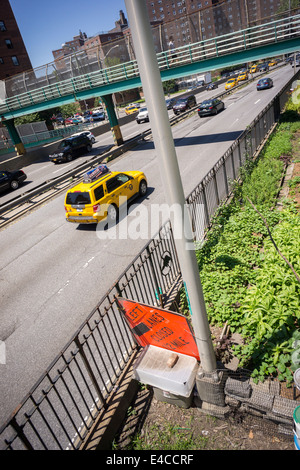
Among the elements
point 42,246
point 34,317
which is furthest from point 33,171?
point 34,317

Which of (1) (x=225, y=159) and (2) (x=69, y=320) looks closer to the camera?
(2) (x=69, y=320)

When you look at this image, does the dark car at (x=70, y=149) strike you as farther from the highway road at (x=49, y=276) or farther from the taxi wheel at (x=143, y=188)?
the taxi wheel at (x=143, y=188)

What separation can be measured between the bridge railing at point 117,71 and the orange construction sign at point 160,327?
17663 millimetres

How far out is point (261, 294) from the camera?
5035 millimetres

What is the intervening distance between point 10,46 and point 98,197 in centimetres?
5671

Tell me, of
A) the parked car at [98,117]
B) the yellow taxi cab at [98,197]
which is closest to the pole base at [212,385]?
the yellow taxi cab at [98,197]

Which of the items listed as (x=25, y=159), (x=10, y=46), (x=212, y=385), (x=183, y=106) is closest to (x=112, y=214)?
(x=212, y=385)

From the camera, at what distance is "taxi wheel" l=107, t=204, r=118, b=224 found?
1188 centimetres

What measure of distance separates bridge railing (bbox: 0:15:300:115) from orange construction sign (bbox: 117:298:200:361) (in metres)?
17.7

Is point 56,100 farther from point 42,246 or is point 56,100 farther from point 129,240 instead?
point 129,240

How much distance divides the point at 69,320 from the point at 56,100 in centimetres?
2370

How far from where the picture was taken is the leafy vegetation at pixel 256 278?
14.7 ft

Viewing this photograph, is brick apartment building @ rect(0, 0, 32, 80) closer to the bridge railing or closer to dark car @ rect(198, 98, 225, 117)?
the bridge railing

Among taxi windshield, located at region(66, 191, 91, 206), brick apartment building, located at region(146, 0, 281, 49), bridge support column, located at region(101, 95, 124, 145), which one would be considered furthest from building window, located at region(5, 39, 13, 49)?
taxi windshield, located at region(66, 191, 91, 206)
